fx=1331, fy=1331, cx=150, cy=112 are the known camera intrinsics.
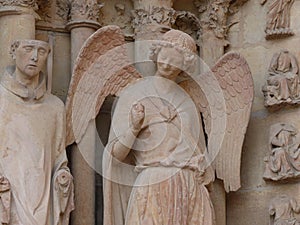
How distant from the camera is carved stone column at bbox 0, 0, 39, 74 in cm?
894

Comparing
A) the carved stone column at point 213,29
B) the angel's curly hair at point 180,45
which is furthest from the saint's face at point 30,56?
the carved stone column at point 213,29

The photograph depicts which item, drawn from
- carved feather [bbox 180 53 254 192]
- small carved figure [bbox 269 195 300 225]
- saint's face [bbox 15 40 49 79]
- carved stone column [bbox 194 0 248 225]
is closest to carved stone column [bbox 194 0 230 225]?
carved stone column [bbox 194 0 248 225]

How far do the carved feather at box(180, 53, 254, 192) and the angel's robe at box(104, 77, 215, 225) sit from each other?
0.37 meters

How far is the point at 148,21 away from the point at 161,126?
3.28 feet

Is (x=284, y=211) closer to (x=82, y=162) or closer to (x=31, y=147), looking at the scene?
(x=82, y=162)

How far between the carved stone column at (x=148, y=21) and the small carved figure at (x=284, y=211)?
129cm

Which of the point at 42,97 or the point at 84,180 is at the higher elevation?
the point at 42,97

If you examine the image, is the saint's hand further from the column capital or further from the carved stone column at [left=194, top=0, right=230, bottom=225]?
the carved stone column at [left=194, top=0, right=230, bottom=225]

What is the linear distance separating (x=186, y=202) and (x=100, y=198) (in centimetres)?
82

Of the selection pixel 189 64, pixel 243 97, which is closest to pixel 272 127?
pixel 243 97

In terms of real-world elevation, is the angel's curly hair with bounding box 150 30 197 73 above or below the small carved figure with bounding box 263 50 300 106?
above

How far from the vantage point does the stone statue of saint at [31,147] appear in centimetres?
838

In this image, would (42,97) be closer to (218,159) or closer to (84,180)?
(84,180)

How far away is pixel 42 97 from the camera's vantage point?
8703mm
